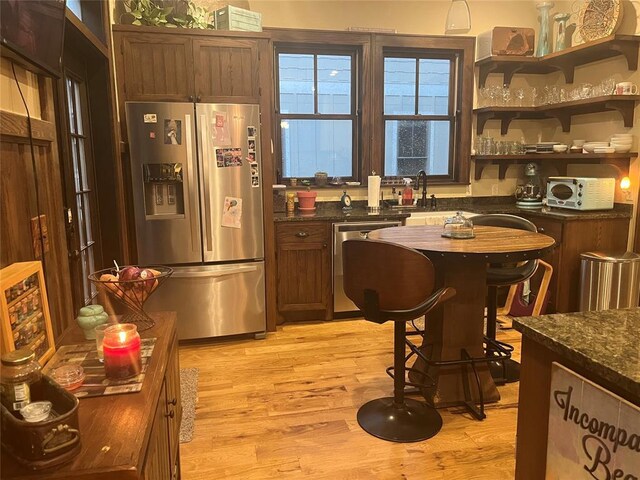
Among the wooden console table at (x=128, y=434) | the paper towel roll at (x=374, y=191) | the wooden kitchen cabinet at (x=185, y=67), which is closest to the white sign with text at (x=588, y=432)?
the wooden console table at (x=128, y=434)

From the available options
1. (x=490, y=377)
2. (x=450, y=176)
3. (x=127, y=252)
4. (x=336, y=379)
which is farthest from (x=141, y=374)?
(x=450, y=176)

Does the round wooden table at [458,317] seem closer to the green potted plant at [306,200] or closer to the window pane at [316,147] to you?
the green potted plant at [306,200]

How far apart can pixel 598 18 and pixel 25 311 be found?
4458 millimetres

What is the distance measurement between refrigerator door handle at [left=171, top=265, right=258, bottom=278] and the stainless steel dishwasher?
71 centimetres

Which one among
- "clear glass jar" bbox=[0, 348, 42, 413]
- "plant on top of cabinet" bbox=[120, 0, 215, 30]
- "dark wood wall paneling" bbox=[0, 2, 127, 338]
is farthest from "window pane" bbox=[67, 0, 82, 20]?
"clear glass jar" bbox=[0, 348, 42, 413]

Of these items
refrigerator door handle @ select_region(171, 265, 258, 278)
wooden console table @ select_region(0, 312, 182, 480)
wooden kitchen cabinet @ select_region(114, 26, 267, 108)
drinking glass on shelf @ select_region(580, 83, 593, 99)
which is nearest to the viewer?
wooden console table @ select_region(0, 312, 182, 480)

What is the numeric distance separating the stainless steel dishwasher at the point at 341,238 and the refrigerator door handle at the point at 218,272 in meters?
0.71

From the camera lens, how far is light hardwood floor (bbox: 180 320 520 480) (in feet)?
7.20

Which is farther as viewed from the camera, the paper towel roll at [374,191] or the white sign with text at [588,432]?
the paper towel roll at [374,191]

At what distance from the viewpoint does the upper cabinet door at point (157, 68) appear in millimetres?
3412

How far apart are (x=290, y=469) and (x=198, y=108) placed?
94.7 inches

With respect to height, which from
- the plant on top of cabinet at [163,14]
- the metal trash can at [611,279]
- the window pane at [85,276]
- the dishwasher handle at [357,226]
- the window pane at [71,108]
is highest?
the plant on top of cabinet at [163,14]

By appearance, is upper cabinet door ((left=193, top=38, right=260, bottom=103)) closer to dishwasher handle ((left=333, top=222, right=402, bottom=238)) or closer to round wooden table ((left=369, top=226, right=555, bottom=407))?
dishwasher handle ((left=333, top=222, right=402, bottom=238))

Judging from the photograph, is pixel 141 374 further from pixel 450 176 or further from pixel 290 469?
pixel 450 176
